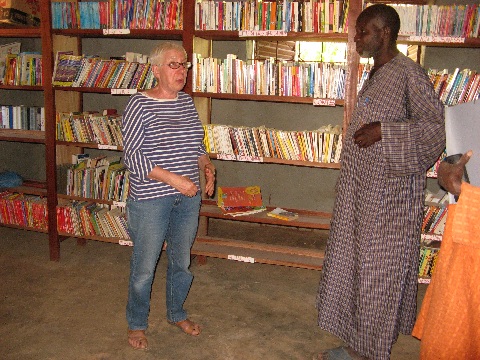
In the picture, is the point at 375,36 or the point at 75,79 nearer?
the point at 375,36

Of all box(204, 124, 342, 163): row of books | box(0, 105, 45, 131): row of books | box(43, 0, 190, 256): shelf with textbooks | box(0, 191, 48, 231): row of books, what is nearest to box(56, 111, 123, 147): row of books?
box(43, 0, 190, 256): shelf with textbooks

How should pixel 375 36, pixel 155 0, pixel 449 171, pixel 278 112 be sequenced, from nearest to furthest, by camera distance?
pixel 449 171, pixel 375 36, pixel 155 0, pixel 278 112

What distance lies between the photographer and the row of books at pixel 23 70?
3.93 meters

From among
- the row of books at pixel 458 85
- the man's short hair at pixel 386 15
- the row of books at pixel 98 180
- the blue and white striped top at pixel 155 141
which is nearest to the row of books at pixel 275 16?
the row of books at pixel 458 85

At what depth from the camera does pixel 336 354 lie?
2523 mm

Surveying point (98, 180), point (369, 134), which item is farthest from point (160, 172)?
point (98, 180)

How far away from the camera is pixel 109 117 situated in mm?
3764

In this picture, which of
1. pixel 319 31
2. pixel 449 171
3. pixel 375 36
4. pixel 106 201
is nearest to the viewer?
pixel 449 171

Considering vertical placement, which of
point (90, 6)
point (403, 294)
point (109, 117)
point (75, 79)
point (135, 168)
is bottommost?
point (403, 294)

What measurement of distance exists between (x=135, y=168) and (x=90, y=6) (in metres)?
1.98

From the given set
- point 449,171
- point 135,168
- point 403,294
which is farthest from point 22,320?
point 449,171

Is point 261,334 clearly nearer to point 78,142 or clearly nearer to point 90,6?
point 78,142

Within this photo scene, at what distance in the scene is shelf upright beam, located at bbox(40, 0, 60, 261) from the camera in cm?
359

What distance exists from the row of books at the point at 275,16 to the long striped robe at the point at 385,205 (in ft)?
3.51
